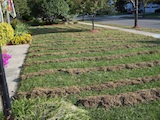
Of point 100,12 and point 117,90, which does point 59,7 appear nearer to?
point 100,12

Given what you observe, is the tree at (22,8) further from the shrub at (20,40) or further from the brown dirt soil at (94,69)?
the brown dirt soil at (94,69)

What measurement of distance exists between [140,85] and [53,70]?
8.94 feet

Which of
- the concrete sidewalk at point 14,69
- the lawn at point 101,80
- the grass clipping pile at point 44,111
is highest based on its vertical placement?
the grass clipping pile at point 44,111

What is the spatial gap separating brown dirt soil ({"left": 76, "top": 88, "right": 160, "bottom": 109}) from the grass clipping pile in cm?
112

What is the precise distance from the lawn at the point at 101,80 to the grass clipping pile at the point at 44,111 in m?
0.05

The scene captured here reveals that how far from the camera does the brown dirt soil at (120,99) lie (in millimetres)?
4820

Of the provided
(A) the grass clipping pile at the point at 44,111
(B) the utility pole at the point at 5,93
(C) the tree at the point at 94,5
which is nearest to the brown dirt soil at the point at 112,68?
(A) the grass clipping pile at the point at 44,111

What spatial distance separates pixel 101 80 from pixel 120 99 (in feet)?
4.39

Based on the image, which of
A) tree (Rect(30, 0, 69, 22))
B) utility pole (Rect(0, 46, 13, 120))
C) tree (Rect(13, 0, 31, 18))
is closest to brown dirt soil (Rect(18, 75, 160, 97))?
utility pole (Rect(0, 46, 13, 120))

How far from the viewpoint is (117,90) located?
5504 mm

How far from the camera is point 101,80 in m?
6.25

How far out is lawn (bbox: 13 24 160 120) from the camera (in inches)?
183

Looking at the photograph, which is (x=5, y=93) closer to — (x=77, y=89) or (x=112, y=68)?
(x=77, y=89)

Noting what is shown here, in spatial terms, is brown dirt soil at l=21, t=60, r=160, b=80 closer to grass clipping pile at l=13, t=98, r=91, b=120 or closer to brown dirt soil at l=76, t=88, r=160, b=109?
brown dirt soil at l=76, t=88, r=160, b=109
